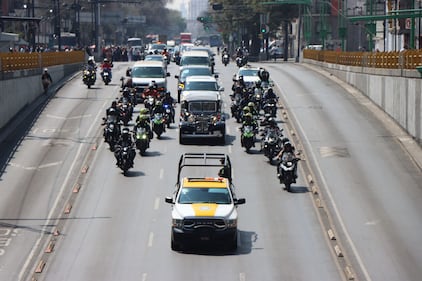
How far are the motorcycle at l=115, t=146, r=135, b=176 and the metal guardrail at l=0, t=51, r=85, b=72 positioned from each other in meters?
14.3

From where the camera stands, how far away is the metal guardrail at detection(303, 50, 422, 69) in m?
49.6

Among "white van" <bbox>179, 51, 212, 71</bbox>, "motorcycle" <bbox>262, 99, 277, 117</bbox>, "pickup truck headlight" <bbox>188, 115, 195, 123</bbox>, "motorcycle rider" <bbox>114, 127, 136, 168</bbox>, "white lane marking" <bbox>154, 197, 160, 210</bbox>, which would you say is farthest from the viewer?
"white van" <bbox>179, 51, 212, 71</bbox>

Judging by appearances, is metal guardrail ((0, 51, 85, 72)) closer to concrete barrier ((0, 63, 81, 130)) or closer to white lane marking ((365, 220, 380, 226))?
concrete barrier ((0, 63, 81, 130))

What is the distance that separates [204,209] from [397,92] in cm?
2438

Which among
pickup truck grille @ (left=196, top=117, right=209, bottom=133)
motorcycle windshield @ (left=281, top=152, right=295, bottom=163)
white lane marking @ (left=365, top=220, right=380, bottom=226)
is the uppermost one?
pickup truck grille @ (left=196, top=117, right=209, bottom=133)

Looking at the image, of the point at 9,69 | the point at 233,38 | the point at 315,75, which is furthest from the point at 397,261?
the point at 233,38

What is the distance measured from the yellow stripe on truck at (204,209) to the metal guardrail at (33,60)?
1024 inches

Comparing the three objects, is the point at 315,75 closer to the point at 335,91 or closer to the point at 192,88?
the point at 335,91

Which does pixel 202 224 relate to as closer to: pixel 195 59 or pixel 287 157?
pixel 287 157

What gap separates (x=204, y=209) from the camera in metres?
28.8

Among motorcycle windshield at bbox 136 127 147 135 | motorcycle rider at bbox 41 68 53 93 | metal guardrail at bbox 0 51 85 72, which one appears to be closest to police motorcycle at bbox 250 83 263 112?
motorcycle windshield at bbox 136 127 147 135

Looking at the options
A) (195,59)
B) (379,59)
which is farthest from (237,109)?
(195,59)

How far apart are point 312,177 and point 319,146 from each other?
6660 mm

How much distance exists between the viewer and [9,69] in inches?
2183
